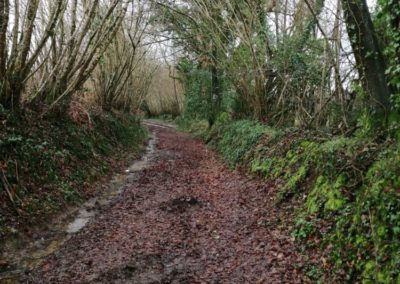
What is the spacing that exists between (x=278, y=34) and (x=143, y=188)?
732 cm

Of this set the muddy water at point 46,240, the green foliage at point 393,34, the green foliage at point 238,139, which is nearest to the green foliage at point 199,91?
the green foliage at point 238,139

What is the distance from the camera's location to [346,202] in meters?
5.78

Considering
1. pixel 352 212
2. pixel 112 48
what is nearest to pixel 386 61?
pixel 352 212

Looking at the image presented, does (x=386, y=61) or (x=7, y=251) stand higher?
(x=386, y=61)

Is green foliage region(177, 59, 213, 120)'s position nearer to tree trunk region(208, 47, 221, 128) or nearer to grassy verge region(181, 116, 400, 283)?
tree trunk region(208, 47, 221, 128)

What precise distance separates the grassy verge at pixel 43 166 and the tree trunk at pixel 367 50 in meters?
6.28

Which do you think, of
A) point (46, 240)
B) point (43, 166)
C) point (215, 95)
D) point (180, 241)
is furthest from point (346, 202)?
point (215, 95)

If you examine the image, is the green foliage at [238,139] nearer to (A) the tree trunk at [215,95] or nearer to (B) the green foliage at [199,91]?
(A) the tree trunk at [215,95]

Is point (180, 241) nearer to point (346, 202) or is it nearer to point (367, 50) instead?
point (346, 202)

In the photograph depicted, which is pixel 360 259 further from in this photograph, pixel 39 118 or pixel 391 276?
pixel 39 118

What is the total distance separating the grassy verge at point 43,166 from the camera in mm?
7262

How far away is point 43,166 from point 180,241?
401 centimetres

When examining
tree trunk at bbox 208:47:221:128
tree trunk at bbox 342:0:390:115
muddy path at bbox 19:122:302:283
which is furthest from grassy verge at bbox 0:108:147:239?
tree trunk at bbox 208:47:221:128

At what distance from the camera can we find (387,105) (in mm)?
6590
